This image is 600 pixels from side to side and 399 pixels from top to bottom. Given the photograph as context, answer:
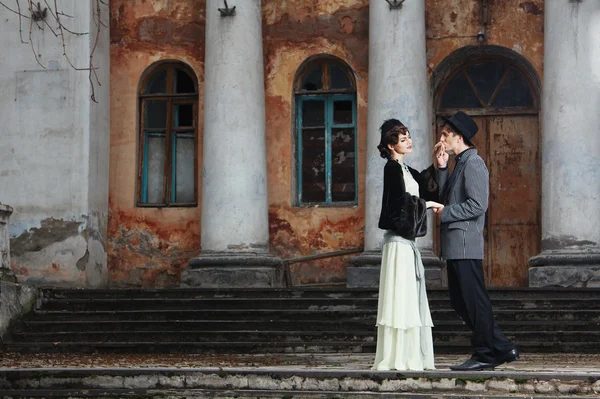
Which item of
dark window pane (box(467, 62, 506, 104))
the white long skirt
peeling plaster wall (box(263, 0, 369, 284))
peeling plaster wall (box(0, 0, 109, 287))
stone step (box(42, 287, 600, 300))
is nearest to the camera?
the white long skirt

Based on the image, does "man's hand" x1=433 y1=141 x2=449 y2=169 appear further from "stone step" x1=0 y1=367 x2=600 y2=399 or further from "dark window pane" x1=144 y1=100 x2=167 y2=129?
"dark window pane" x1=144 y1=100 x2=167 y2=129

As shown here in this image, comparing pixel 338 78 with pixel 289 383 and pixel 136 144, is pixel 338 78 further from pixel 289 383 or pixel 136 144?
pixel 289 383

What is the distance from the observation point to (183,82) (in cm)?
2045

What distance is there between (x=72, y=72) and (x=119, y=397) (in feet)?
31.1

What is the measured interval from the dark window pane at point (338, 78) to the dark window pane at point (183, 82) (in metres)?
2.14

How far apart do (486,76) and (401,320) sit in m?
9.53

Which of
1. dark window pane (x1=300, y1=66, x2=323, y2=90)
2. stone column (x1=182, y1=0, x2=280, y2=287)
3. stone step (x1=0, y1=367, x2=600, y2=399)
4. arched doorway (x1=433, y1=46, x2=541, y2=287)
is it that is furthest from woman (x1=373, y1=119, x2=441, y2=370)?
dark window pane (x1=300, y1=66, x2=323, y2=90)

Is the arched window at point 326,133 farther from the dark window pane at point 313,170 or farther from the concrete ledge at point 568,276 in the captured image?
the concrete ledge at point 568,276

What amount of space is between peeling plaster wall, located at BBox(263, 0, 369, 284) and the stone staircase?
299 cm

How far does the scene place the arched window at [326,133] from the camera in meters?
19.8

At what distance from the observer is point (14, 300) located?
1597 cm

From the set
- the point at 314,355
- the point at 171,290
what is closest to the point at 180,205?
the point at 171,290

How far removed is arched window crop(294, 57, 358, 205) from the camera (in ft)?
64.9

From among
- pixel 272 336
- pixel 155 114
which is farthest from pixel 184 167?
pixel 272 336
